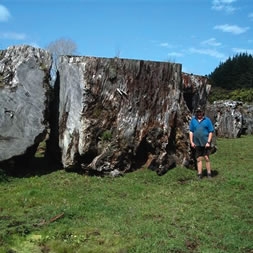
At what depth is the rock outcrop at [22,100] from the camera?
964cm

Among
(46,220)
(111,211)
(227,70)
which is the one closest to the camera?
(46,220)

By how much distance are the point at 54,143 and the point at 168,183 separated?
3.26 metres

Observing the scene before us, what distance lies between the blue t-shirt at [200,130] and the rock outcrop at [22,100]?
3.68 meters

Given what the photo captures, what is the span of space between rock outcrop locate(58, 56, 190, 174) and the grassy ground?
49cm

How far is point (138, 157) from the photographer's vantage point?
1077 cm

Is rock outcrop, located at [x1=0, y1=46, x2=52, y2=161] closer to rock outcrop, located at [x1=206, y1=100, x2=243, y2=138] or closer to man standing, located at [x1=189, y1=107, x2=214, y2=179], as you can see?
man standing, located at [x1=189, y1=107, x2=214, y2=179]

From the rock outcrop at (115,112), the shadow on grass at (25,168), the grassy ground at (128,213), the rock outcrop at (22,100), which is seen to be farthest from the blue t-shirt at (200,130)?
the rock outcrop at (22,100)

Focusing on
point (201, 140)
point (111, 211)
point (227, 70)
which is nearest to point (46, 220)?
point (111, 211)

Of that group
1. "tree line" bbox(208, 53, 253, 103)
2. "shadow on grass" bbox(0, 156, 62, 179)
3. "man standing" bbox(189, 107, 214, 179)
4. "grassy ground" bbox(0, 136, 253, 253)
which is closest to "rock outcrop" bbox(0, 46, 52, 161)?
"shadow on grass" bbox(0, 156, 62, 179)

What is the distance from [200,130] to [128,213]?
12.5ft

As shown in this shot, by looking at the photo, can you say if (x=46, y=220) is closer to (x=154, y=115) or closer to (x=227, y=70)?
(x=154, y=115)

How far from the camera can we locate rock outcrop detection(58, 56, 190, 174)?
32.7 feet

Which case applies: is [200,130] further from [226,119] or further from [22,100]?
[226,119]

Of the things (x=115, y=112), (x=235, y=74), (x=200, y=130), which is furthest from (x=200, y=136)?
(x=235, y=74)
